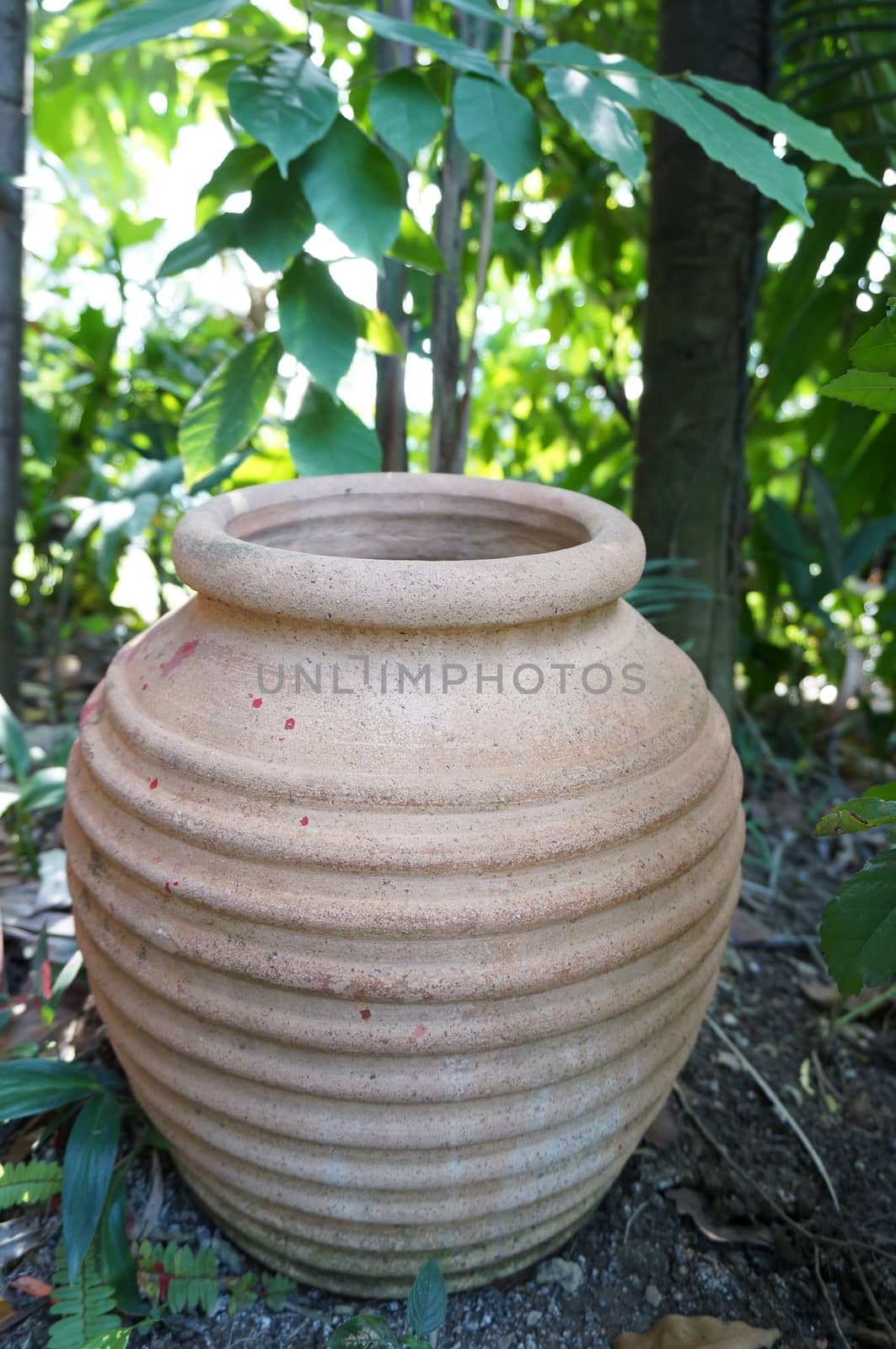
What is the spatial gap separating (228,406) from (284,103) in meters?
0.53

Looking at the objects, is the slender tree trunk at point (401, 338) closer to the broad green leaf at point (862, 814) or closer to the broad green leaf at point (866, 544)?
the broad green leaf at point (866, 544)

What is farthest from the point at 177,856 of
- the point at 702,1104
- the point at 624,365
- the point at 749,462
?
the point at 624,365

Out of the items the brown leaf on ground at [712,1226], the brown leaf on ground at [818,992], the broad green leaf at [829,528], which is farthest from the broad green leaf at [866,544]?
the brown leaf on ground at [712,1226]

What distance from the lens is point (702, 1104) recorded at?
1.70 meters

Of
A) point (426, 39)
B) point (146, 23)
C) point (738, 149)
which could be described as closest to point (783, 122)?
point (738, 149)

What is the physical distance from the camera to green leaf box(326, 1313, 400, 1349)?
1.09 meters

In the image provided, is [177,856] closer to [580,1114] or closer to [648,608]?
[580,1114]

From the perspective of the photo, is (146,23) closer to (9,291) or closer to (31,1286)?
(9,291)

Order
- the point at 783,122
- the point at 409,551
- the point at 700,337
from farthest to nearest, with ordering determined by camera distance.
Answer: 1. the point at 700,337
2. the point at 409,551
3. the point at 783,122

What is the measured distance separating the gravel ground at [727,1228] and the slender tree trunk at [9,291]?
1.27m

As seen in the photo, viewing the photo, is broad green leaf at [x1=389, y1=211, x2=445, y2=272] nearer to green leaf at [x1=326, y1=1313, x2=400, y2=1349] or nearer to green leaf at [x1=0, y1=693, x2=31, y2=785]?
green leaf at [x1=0, y1=693, x2=31, y2=785]

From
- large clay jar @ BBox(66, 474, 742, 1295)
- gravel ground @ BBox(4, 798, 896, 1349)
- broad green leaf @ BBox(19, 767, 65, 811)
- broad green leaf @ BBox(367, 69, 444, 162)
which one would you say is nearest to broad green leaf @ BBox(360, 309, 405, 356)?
broad green leaf @ BBox(367, 69, 444, 162)

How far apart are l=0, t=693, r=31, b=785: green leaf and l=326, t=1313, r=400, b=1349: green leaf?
3.76 ft

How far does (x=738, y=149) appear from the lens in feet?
4.58
